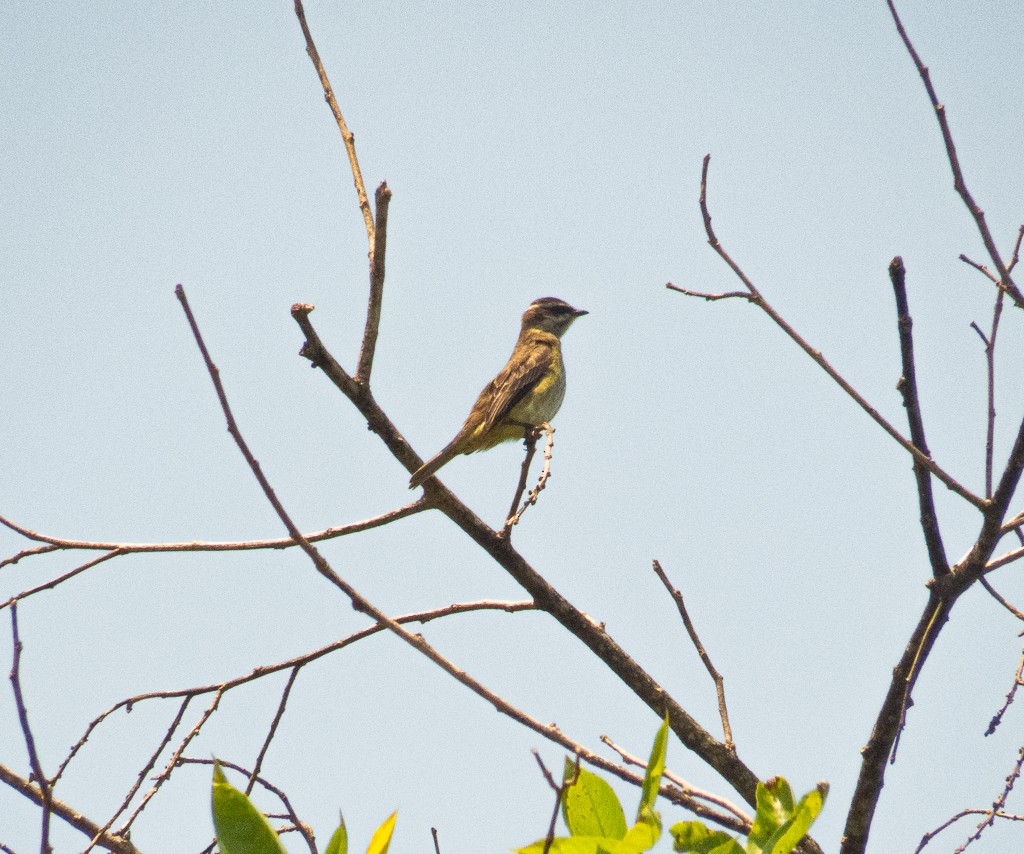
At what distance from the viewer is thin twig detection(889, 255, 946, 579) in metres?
3.04

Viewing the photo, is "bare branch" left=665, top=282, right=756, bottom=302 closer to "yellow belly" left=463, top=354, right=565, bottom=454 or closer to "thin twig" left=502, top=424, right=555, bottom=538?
"thin twig" left=502, top=424, right=555, bottom=538

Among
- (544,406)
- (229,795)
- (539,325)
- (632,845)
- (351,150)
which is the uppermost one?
(539,325)

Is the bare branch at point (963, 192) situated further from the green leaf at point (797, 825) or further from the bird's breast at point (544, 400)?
the bird's breast at point (544, 400)

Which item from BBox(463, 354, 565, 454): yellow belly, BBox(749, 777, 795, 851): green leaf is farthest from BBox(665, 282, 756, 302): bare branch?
BBox(463, 354, 565, 454): yellow belly

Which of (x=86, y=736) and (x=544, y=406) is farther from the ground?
(x=544, y=406)

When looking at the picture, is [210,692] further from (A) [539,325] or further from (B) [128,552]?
(A) [539,325]

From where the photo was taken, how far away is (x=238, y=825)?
1.98 metres

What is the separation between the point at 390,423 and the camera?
3.67 m

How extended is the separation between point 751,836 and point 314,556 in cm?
107

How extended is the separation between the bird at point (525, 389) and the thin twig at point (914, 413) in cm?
337

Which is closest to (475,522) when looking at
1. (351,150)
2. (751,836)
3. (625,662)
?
(625,662)

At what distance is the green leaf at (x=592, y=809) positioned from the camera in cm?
197

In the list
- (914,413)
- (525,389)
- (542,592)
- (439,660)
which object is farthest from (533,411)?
(439,660)

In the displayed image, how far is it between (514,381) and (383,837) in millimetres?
6658
